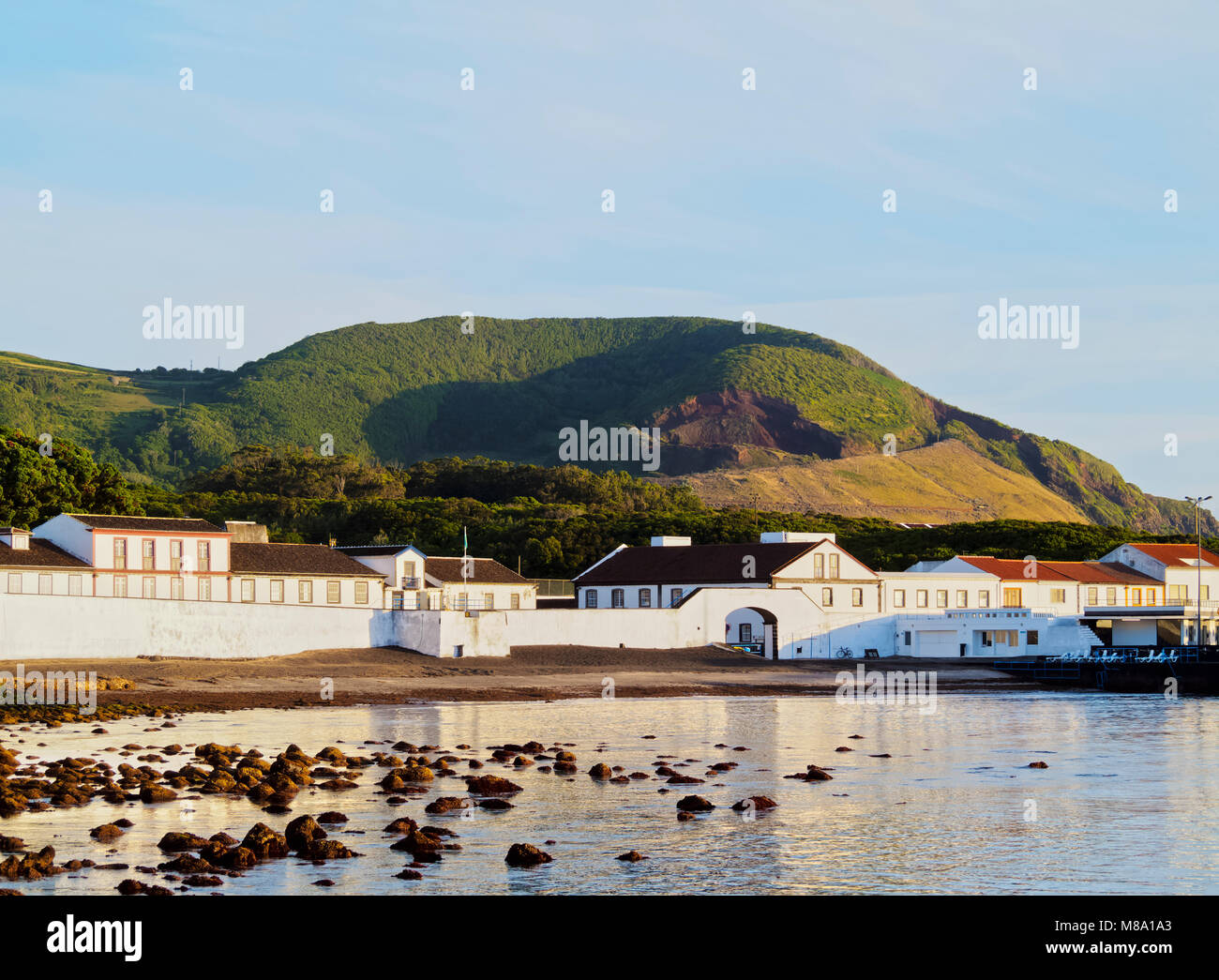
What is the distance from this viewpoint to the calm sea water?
20.0 metres

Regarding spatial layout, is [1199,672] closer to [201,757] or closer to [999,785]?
[999,785]

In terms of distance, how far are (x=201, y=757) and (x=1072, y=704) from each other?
4055 centimetres

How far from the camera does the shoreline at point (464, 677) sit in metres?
51.7

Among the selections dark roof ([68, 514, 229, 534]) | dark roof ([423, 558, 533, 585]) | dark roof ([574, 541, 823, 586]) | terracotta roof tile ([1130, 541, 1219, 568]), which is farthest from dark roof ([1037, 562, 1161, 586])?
dark roof ([68, 514, 229, 534])

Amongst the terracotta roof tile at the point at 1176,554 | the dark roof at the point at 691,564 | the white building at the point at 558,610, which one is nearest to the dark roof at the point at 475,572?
the white building at the point at 558,610

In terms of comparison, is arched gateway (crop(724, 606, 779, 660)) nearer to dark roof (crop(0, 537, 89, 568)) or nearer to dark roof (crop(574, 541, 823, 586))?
dark roof (crop(574, 541, 823, 586))

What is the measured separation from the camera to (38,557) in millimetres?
61562

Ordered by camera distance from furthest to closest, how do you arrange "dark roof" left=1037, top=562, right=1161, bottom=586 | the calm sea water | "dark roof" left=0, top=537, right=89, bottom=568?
"dark roof" left=1037, top=562, right=1161, bottom=586 → "dark roof" left=0, top=537, right=89, bottom=568 → the calm sea water

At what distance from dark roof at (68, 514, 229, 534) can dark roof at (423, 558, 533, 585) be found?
46.4 feet

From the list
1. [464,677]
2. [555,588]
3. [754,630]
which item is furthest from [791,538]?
[464,677]

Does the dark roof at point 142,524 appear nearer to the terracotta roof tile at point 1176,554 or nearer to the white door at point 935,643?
the white door at point 935,643
